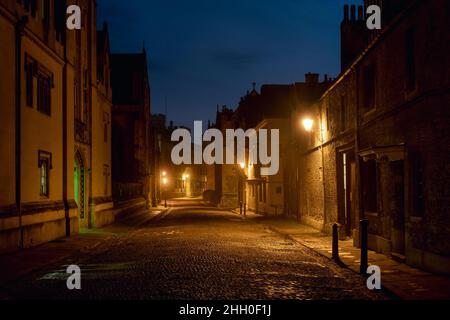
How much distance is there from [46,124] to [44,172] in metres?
1.80

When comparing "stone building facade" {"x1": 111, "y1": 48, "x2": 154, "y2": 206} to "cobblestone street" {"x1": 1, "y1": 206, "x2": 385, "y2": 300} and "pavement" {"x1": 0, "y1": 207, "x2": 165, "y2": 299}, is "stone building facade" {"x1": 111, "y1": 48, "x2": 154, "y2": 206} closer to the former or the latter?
"pavement" {"x1": 0, "y1": 207, "x2": 165, "y2": 299}

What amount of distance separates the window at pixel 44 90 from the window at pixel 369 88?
37.7 ft

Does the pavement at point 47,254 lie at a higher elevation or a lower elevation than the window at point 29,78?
lower

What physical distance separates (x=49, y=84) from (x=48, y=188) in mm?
3992

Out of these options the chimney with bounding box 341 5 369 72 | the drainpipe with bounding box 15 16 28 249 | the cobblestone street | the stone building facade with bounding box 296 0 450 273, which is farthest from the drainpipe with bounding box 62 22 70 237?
the chimney with bounding box 341 5 369 72

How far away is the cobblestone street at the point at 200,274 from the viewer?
33.8 feet

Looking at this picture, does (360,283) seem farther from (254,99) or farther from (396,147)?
(254,99)

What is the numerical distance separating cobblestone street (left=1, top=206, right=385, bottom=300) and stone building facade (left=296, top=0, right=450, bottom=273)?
2130 millimetres

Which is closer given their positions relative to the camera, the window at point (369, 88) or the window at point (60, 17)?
the window at point (369, 88)

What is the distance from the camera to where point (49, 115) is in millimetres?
21672

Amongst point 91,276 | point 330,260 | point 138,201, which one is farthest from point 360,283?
point 138,201

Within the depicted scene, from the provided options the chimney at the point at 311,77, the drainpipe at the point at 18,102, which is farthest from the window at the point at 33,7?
the chimney at the point at 311,77

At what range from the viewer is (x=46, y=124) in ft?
69.6

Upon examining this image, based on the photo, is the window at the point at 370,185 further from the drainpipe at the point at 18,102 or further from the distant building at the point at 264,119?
the distant building at the point at 264,119
